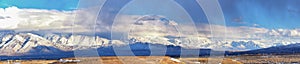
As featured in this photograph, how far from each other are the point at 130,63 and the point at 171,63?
29.8 meters

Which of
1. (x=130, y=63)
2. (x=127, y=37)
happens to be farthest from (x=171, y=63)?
(x=127, y=37)

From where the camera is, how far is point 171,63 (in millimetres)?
117312

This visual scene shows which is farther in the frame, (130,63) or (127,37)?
(130,63)

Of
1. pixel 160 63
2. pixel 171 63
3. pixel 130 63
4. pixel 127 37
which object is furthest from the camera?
pixel 171 63

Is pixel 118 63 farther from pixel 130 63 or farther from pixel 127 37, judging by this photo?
pixel 127 37

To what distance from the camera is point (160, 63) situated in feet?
352

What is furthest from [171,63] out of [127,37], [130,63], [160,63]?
[127,37]

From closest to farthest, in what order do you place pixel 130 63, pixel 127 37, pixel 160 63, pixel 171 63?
pixel 127 37
pixel 130 63
pixel 160 63
pixel 171 63

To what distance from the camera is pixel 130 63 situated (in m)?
89.1

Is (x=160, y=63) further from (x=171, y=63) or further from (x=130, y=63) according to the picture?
(x=130, y=63)

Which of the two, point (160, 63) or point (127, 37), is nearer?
point (127, 37)

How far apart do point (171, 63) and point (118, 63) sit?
50.4ft

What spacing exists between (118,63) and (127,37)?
61.5 metres

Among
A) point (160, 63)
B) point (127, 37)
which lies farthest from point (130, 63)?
point (127, 37)
